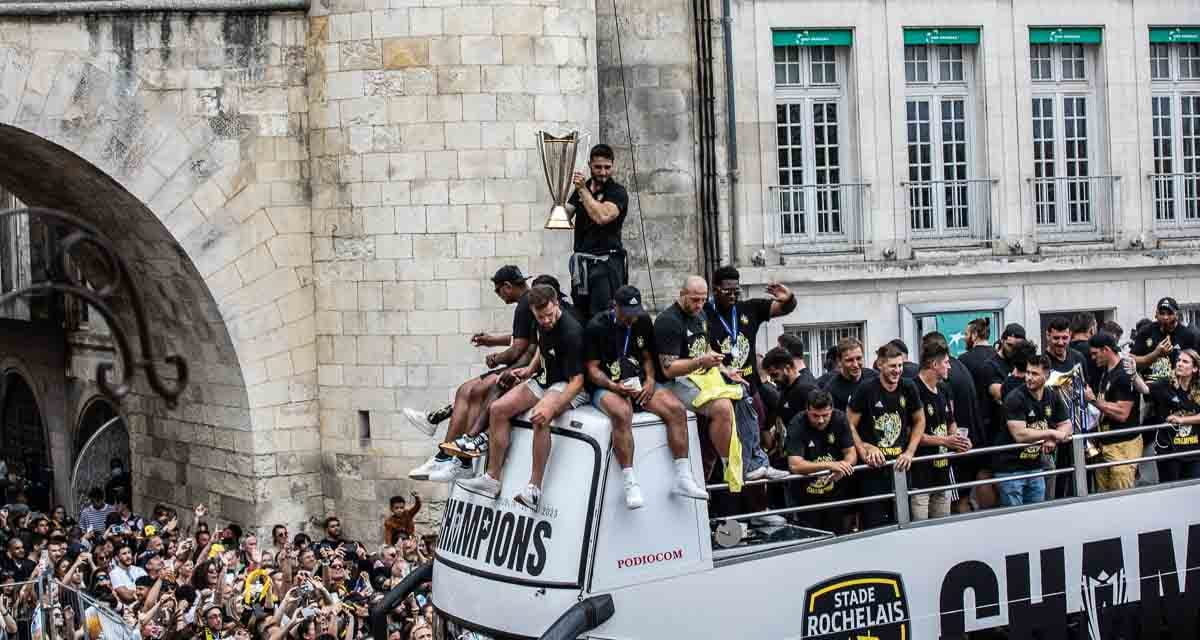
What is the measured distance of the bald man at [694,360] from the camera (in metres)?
11.4

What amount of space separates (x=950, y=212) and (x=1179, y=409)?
10.7m

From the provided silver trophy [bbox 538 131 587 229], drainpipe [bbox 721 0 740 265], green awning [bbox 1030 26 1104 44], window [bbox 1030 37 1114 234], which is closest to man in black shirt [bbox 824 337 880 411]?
silver trophy [bbox 538 131 587 229]

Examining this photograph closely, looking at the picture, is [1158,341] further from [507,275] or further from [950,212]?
[950,212]

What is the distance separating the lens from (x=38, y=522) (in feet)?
64.5

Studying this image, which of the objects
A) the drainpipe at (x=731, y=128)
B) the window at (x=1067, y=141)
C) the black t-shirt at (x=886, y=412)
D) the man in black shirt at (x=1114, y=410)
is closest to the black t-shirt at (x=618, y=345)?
the black t-shirt at (x=886, y=412)

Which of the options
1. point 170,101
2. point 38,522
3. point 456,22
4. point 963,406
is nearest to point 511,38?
point 456,22

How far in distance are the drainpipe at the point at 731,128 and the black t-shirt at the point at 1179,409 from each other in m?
9.50

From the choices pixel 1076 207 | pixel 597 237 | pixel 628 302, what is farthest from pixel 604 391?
pixel 1076 207

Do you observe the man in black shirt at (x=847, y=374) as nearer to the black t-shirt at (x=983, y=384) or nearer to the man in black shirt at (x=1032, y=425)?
the man in black shirt at (x=1032, y=425)

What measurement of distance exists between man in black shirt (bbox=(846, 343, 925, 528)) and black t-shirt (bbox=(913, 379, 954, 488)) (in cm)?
21

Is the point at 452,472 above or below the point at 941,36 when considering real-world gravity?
below

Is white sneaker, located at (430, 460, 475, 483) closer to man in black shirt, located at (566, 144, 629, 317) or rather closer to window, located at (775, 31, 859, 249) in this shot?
man in black shirt, located at (566, 144, 629, 317)

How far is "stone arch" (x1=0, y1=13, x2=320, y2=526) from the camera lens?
2020cm

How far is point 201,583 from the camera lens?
656 inches
